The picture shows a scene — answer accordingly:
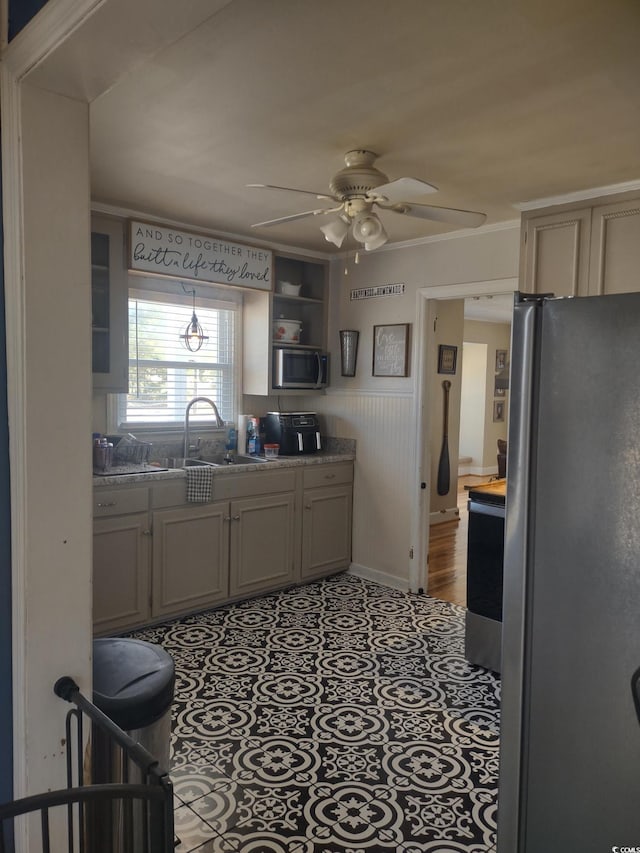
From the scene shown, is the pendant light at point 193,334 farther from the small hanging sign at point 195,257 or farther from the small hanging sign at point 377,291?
the small hanging sign at point 377,291

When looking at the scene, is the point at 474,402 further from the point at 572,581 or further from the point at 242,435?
the point at 572,581

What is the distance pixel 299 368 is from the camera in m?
4.60

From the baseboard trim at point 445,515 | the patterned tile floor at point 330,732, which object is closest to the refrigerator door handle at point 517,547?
the patterned tile floor at point 330,732

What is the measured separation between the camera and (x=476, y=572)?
3203mm

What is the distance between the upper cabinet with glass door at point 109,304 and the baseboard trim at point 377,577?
86.4 inches

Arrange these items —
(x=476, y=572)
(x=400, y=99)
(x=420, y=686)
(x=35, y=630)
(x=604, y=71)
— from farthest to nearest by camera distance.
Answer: (x=476, y=572) < (x=420, y=686) < (x=400, y=99) < (x=604, y=71) < (x=35, y=630)

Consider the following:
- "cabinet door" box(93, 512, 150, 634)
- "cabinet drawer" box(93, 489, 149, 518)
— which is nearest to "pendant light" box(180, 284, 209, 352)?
"cabinet drawer" box(93, 489, 149, 518)

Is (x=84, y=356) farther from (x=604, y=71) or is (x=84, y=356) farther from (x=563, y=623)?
(x=604, y=71)

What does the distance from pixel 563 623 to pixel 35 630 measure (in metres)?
1.12

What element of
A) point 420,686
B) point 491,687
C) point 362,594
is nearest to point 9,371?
point 420,686

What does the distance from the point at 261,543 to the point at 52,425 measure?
9.56 feet

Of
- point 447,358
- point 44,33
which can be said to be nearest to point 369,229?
point 44,33

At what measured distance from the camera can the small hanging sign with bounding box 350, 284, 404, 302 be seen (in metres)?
4.34

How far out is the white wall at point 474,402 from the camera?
9.39 meters
